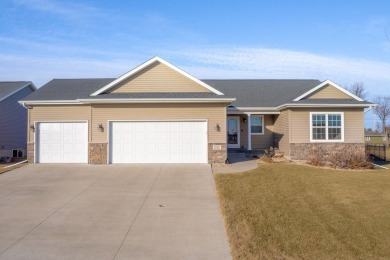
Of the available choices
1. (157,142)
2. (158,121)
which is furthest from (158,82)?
(157,142)

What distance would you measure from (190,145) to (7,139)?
50.7ft

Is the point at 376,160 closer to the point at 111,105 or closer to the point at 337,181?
the point at 337,181

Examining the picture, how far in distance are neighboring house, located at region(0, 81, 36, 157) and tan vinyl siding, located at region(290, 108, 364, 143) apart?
59.2 feet

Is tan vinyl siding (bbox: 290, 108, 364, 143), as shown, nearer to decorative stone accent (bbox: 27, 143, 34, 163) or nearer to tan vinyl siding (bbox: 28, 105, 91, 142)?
tan vinyl siding (bbox: 28, 105, 91, 142)

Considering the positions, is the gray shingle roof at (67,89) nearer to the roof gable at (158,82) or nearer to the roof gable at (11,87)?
the roof gable at (158,82)

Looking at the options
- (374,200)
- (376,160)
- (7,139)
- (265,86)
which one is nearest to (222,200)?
(374,200)

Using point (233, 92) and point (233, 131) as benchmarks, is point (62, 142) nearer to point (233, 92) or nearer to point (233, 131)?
point (233, 131)

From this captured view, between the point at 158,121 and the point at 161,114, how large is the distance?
373mm

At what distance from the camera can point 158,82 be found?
17797mm

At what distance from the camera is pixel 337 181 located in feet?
40.8

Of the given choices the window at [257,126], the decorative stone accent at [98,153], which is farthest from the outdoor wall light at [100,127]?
the window at [257,126]

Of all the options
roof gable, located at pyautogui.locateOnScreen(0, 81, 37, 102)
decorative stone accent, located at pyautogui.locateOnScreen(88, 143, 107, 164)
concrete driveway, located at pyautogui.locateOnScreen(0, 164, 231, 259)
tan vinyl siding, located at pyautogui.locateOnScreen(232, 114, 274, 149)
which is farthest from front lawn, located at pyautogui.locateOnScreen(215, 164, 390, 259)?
roof gable, located at pyautogui.locateOnScreen(0, 81, 37, 102)

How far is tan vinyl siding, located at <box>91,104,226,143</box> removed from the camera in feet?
55.0

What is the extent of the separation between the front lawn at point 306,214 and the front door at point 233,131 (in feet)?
29.5
